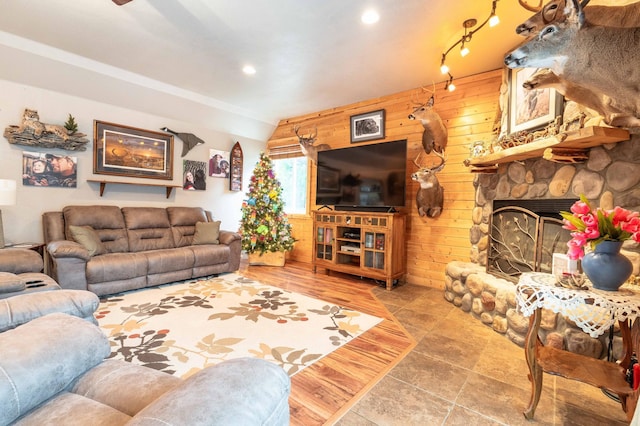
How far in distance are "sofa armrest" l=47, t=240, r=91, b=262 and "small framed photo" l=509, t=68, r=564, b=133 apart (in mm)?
4642

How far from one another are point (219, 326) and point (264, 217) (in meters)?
2.68

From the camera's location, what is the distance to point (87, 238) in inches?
130

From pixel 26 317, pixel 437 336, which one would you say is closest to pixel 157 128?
pixel 26 317

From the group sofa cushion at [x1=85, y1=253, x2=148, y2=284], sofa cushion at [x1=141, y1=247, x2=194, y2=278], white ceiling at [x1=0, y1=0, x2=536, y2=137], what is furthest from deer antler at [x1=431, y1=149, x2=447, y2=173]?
sofa cushion at [x1=85, y1=253, x2=148, y2=284]

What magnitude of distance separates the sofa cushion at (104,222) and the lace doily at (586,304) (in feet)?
14.5

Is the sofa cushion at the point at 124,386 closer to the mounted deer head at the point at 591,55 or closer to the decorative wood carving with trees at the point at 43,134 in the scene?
the mounted deer head at the point at 591,55

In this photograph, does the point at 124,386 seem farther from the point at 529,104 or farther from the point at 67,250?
the point at 529,104

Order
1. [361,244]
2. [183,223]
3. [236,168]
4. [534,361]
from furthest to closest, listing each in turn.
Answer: [236,168] < [183,223] < [361,244] < [534,361]

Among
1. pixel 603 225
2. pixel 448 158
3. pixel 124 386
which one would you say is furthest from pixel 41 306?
pixel 448 158

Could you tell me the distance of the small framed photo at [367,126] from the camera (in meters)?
4.38

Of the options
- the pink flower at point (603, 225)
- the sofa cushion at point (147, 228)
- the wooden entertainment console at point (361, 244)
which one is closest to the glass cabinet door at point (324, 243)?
the wooden entertainment console at point (361, 244)

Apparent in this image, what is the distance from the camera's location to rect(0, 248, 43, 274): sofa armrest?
2.37 meters

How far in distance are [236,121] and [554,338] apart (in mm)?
5278

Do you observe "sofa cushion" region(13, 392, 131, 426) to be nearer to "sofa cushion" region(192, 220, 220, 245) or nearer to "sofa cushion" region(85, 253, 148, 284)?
"sofa cushion" region(85, 253, 148, 284)
